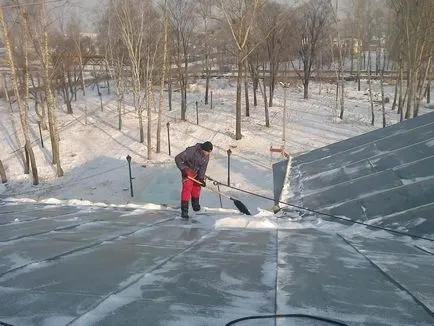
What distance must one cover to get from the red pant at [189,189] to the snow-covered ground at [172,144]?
2.87 meters

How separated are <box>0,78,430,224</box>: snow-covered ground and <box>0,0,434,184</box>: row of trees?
1.06 meters

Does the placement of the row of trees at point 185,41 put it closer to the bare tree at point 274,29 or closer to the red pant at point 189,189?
the bare tree at point 274,29

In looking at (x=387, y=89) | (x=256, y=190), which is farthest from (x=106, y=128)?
(x=387, y=89)

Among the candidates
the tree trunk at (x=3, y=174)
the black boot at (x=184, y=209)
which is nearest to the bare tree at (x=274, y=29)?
the tree trunk at (x=3, y=174)

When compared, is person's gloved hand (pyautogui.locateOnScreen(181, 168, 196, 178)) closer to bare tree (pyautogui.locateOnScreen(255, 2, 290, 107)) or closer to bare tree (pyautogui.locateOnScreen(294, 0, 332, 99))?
bare tree (pyautogui.locateOnScreen(255, 2, 290, 107))

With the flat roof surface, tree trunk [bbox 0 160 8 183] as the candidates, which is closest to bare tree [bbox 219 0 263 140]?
tree trunk [bbox 0 160 8 183]

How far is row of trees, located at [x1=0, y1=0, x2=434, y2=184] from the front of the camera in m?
20.6

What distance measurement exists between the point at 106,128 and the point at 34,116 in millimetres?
→ 8599

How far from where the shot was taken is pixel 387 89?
4256 centimetres

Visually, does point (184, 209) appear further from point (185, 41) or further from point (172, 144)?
point (185, 41)

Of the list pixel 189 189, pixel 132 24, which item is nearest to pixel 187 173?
pixel 189 189

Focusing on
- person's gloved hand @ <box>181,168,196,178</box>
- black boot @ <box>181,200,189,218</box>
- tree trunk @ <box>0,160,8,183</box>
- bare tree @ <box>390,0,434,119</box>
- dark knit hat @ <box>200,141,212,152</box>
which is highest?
bare tree @ <box>390,0,434,119</box>

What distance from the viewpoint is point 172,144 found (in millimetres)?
25312

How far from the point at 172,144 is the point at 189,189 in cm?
1828
